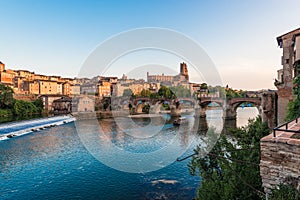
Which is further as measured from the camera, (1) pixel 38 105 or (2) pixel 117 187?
(1) pixel 38 105

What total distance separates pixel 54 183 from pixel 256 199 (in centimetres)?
779

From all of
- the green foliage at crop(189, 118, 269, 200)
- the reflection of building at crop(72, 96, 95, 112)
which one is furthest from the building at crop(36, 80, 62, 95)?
the green foliage at crop(189, 118, 269, 200)

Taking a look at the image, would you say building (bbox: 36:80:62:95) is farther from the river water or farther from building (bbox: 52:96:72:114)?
the river water

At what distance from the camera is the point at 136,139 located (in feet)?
55.9

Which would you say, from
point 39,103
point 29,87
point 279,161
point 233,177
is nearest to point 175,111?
point 39,103

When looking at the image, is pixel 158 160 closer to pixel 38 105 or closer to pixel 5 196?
pixel 5 196

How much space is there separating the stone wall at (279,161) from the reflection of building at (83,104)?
3593 centimetres

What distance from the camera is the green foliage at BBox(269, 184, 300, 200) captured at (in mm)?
2695

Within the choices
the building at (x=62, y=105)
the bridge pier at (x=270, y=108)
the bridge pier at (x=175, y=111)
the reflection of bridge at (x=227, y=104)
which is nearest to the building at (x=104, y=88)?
the building at (x=62, y=105)

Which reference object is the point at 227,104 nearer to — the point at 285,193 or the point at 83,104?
the point at 83,104

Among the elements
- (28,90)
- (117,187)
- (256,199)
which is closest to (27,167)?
(117,187)

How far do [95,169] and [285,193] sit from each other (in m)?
9.23

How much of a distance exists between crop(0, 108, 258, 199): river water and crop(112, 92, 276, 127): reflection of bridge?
3.47 metres

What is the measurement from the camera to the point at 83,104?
121 feet
